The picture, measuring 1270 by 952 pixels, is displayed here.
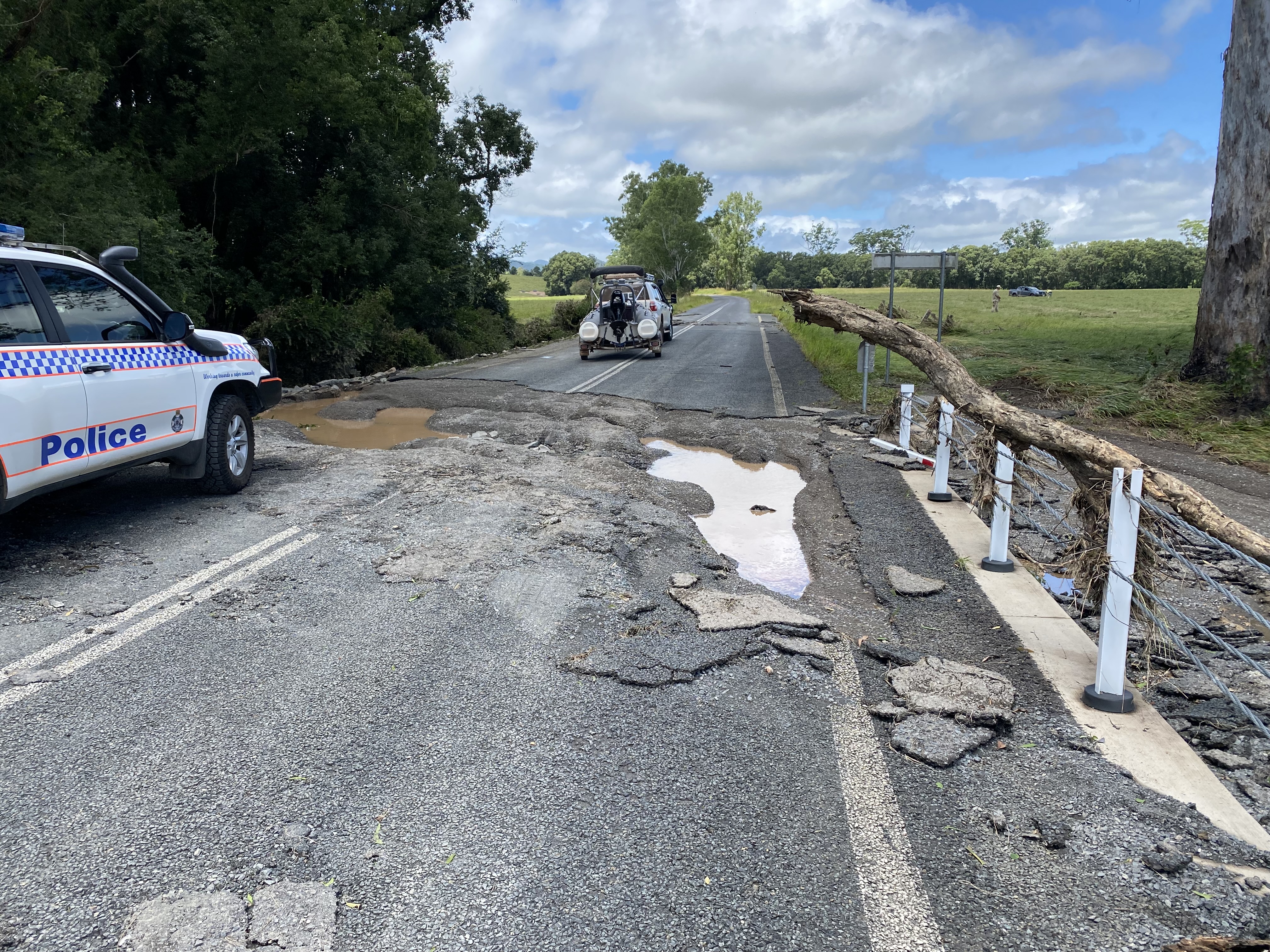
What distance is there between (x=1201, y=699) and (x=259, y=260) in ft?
69.2

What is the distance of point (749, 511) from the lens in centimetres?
818

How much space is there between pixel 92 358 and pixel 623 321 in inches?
691

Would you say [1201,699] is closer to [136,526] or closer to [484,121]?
[136,526]

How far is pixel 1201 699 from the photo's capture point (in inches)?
169

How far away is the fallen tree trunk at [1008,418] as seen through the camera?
14.4ft

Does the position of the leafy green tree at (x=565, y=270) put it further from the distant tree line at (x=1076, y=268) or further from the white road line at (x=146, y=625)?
the white road line at (x=146, y=625)

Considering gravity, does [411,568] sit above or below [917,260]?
below

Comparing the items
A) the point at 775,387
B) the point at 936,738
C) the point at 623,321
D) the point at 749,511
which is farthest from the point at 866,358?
the point at 623,321

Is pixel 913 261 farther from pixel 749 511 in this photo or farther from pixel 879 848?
pixel 879 848

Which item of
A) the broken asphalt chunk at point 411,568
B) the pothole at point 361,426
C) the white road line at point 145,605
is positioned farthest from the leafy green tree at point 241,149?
the broken asphalt chunk at point 411,568

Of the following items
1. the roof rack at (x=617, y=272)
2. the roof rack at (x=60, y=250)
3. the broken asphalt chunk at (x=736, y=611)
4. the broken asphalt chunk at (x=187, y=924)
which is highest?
the roof rack at (x=617, y=272)

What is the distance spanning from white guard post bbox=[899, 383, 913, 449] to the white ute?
12669 mm

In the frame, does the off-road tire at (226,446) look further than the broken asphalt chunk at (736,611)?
Yes

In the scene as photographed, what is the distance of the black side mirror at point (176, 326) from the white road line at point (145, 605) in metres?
1.71
